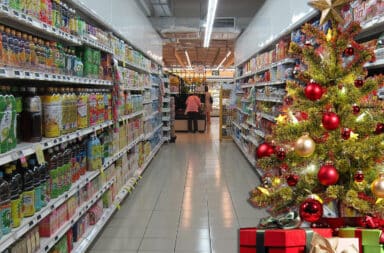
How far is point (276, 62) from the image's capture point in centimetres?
598

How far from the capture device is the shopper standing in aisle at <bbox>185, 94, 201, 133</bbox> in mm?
15430

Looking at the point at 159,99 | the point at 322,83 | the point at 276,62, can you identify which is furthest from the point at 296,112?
the point at 159,99

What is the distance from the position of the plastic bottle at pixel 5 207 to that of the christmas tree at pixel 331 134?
139 cm

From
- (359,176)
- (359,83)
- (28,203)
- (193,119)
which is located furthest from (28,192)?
(193,119)

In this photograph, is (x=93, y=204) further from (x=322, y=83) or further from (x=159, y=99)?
(x=159, y=99)

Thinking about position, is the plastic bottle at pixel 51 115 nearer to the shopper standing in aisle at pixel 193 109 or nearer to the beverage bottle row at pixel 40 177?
the beverage bottle row at pixel 40 177

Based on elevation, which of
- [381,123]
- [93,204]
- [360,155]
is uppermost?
[381,123]

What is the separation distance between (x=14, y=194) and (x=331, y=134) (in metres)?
1.85

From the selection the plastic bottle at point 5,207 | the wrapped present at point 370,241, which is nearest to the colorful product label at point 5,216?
the plastic bottle at point 5,207

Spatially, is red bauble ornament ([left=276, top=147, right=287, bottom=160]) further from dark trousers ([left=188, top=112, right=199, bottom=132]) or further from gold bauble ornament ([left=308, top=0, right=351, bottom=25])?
dark trousers ([left=188, top=112, right=199, bottom=132])

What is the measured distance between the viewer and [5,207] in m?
2.20

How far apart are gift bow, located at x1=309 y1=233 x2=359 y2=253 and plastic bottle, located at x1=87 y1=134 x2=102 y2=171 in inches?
110

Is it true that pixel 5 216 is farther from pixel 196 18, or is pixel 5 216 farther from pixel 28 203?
pixel 196 18

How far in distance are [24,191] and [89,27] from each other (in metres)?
2.10
